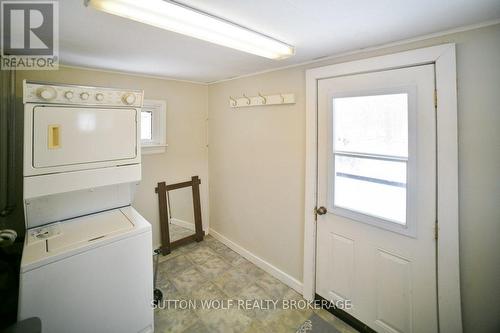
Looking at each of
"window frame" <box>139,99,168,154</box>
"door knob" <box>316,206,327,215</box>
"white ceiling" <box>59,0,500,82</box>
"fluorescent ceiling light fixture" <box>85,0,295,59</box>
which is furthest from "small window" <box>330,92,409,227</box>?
"window frame" <box>139,99,168,154</box>

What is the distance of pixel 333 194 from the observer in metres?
1.98

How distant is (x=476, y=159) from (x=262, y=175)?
5.76 feet

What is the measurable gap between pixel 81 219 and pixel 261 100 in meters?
1.95

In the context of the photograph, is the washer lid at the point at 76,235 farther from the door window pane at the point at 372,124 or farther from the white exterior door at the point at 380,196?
the door window pane at the point at 372,124

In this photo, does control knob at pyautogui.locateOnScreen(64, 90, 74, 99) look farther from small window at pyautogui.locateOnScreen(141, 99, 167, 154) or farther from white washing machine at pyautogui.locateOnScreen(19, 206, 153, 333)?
small window at pyautogui.locateOnScreen(141, 99, 167, 154)

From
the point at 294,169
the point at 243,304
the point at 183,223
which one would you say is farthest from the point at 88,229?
the point at 294,169

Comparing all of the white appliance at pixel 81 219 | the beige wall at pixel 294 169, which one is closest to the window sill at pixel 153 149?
the beige wall at pixel 294 169

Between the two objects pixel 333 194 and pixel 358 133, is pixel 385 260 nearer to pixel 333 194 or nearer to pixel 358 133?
pixel 333 194

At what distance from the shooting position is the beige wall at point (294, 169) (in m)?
1.30

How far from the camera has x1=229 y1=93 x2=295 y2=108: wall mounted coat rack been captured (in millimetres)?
2221

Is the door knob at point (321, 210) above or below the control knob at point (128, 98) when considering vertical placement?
below

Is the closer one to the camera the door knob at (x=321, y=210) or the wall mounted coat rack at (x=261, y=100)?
the door knob at (x=321, y=210)

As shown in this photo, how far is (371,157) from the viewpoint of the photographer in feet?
5.65

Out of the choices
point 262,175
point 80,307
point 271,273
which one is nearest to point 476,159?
point 262,175
